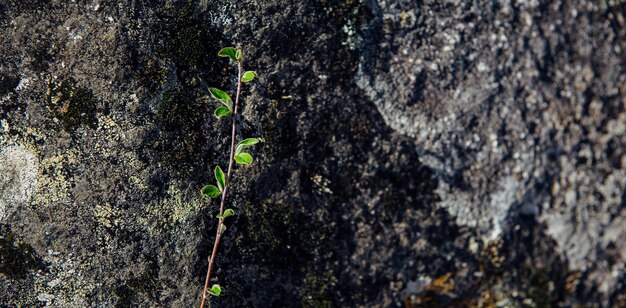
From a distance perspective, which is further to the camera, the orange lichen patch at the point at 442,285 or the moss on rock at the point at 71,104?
the moss on rock at the point at 71,104

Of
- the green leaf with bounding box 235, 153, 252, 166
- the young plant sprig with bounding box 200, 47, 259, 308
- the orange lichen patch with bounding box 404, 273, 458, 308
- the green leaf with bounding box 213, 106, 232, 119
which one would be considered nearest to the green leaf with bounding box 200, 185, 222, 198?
the young plant sprig with bounding box 200, 47, 259, 308

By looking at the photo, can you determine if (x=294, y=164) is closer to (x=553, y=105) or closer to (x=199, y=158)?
(x=199, y=158)

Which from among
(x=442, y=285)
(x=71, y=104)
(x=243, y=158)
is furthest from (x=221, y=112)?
(x=442, y=285)

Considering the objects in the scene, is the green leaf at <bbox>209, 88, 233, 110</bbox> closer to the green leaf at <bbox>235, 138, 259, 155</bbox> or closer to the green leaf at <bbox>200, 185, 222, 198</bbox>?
the green leaf at <bbox>235, 138, 259, 155</bbox>

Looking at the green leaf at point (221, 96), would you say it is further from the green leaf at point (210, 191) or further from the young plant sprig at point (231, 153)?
the green leaf at point (210, 191)

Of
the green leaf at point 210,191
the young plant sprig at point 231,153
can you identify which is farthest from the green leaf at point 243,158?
the green leaf at point 210,191
